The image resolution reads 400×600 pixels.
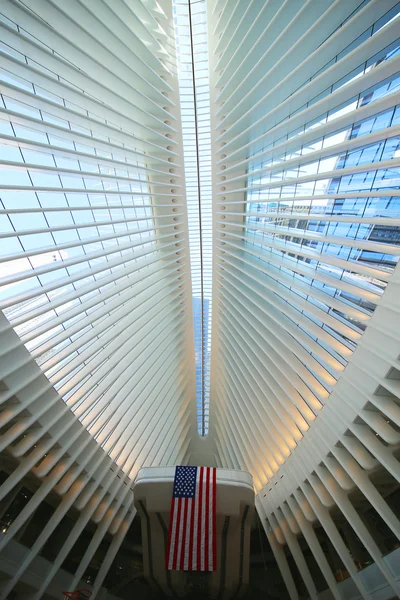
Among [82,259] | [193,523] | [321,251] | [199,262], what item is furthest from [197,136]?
[193,523]

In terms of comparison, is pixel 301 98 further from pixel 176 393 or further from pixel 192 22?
pixel 176 393

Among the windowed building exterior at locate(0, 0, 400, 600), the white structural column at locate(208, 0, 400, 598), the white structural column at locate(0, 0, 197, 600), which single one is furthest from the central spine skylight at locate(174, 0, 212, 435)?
the white structural column at locate(208, 0, 400, 598)

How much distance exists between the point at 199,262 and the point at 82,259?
27.5ft

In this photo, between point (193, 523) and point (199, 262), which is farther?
point (199, 262)

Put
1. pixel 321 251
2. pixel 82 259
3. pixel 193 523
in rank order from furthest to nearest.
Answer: pixel 193 523 → pixel 321 251 → pixel 82 259

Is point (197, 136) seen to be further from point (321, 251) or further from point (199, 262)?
point (321, 251)

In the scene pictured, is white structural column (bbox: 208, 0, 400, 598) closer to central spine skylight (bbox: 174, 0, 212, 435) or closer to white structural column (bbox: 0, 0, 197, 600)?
central spine skylight (bbox: 174, 0, 212, 435)

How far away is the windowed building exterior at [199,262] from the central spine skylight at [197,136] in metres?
0.07

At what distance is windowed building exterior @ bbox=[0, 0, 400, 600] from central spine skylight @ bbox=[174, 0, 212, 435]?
2.8 inches

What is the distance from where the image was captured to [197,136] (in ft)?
41.5

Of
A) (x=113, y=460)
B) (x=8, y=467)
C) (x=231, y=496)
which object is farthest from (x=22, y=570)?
(x=231, y=496)

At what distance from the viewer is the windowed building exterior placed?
6.65 metres

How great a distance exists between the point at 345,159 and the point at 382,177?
3.86ft

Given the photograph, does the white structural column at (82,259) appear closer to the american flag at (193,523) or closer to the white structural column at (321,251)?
the white structural column at (321,251)
